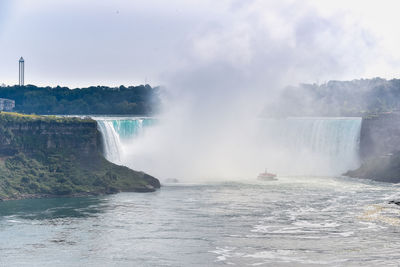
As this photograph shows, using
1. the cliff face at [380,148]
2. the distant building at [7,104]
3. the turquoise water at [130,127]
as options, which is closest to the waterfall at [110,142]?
the turquoise water at [130,127]

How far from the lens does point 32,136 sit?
326 feet

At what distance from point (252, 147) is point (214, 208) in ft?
178

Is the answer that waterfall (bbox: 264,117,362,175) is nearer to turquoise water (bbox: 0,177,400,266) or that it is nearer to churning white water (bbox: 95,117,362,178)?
churning white water (bbox: 95,117,362,178)

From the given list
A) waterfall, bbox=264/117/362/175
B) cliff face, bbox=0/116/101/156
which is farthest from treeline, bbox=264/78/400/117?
cliff face, bbox=0/116/101/156

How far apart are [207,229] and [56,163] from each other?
34143 mm

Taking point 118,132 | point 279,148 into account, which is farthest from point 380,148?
point 118,132

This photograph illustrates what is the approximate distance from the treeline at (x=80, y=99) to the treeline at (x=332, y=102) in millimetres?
30524

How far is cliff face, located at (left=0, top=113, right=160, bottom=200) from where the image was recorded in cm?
9212

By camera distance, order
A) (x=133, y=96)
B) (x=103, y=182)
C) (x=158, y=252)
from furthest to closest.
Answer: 1. (x=133, y=96)
2. (x=103, y=182)
3. (x=158, y=252)

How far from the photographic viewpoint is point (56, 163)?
320 ft

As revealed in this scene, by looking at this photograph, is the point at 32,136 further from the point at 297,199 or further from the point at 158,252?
the point at 158,252

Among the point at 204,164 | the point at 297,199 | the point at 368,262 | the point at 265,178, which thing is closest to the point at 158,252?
the point at 368,262

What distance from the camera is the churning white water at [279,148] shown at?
11944 centimetres

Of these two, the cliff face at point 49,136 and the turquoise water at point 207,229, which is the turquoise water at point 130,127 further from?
the turquoise water at point 207,229
